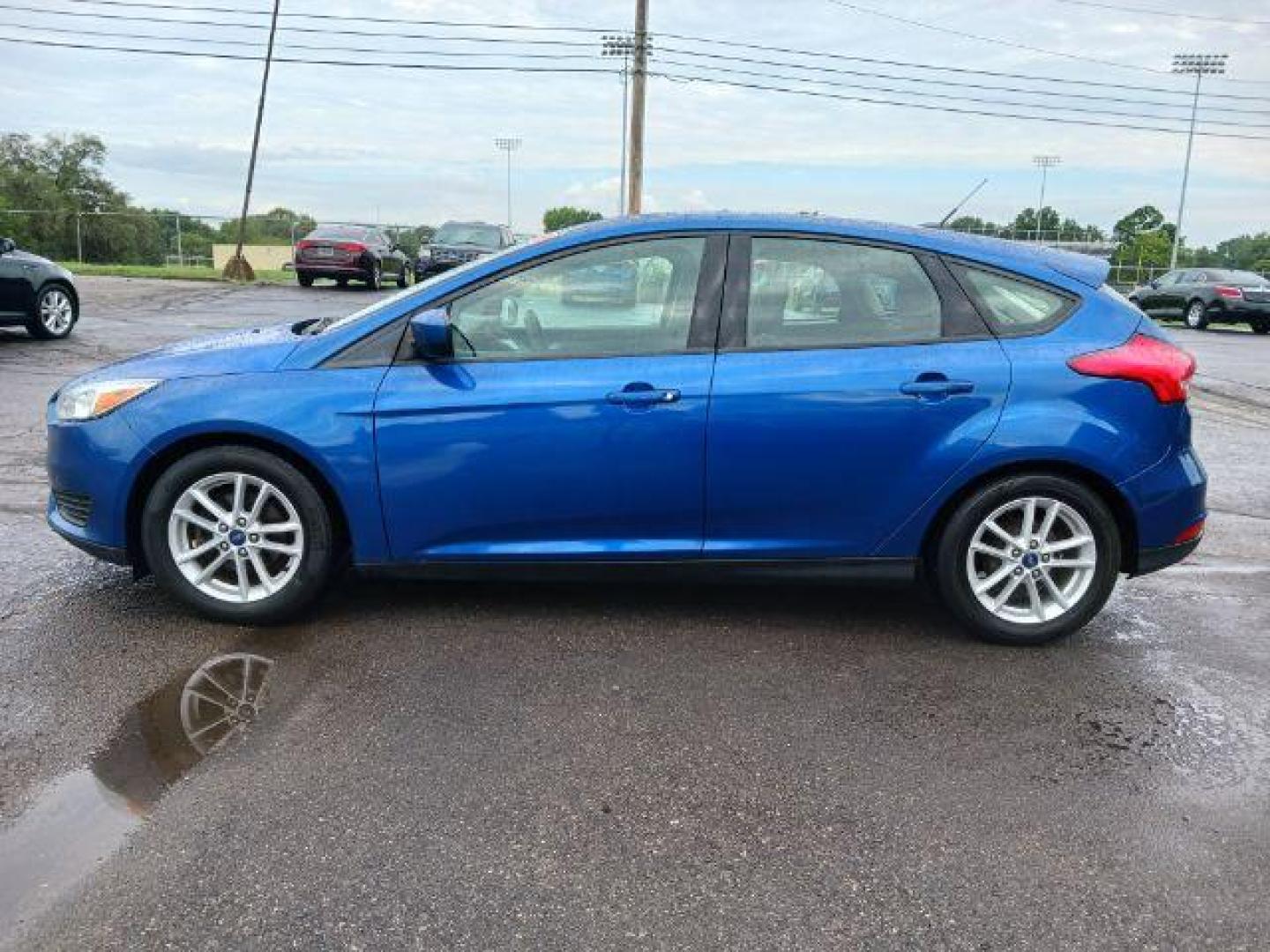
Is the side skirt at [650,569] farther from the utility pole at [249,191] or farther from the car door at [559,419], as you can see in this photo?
the utility pole at [249,191]

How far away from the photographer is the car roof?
4176 mm

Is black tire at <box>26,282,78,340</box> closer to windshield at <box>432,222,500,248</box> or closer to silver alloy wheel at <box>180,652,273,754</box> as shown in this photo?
silver alloy wheel at <box>180,652,273,754</box>

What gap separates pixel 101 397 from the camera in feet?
13.4

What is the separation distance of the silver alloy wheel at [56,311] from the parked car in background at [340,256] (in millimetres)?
12734

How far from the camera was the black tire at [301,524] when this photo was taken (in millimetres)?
4016

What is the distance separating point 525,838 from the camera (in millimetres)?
2744

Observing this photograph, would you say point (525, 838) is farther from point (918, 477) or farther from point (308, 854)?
point (918, 477)

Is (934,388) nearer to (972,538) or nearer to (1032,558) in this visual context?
(972,538)

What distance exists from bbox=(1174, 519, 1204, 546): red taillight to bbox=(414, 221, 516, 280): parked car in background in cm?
2175

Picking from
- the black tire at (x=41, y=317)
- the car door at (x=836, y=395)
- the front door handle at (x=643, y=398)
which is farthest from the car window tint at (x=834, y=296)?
the black tire at (x=41, y=317)

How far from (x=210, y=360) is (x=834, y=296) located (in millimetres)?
2429

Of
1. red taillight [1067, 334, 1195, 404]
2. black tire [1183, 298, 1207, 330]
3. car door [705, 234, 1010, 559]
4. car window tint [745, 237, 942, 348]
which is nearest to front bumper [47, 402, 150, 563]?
car door [705, 234, 1010, 559]

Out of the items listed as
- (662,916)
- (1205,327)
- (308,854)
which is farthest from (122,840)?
(1205,327)

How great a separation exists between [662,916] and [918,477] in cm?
211
